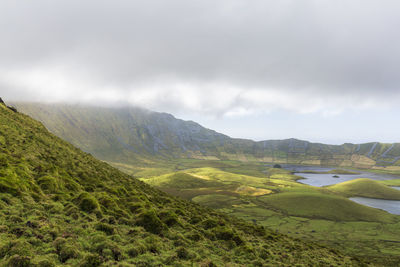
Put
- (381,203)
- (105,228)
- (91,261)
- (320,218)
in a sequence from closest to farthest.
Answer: (91,261) < (105,228) < (320,218) < (381,203)

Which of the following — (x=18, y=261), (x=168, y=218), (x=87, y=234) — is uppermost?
(x=18, y=261)

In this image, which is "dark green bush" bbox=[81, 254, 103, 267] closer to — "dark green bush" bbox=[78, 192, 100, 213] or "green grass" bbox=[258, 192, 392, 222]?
"dark green bush" bbox=[78, 192, 100, 213]

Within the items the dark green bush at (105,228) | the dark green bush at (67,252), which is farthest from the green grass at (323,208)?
the dark green bush at (67,252)

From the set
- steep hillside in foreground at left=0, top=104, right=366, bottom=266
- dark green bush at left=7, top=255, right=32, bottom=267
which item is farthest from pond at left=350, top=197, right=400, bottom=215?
dark green bush at left=7, top=255, right=32, bottom=267

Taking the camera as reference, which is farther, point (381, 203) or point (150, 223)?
point (381, 203)

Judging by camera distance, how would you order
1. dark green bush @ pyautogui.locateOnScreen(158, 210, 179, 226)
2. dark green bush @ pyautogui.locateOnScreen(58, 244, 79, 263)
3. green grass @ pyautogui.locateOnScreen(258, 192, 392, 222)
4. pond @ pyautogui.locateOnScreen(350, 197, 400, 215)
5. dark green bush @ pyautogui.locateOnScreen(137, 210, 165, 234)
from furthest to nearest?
pond @ pyautogui.locateOnScreen(350, 197, 400, 215) → green grass @ pyautogui.locateOnScreen(258, 192, 392, 222) → dark green bush @ pyautogui.locateOnScreen(158, 210, 179, 226) → dark green bush @ pyautogui.locateOnScreen(137, 210, 165, 234) → dark green bush @ pyautogui.locateOnScreen(58, 244, 79, 263)

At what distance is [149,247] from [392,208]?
21117 cm

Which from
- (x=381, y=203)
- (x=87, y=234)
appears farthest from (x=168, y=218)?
(x=381, y=203)

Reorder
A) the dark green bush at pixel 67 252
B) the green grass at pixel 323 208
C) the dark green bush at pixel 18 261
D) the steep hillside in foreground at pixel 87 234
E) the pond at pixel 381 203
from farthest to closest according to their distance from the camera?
the pond at pixel 381 203 < the green grass at pixel 323 208 < the steep hillside in foreground at pixel 87 234 < the dark green bush at pixel 67 252 < the dark green bush at pixel 18 261

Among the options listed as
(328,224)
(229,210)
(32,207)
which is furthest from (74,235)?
(328,224)

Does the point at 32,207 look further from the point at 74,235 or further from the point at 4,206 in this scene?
the point at 74,235

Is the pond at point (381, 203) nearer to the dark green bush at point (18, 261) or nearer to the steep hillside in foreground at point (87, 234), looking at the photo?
the steep hillside in foreground at point (87, 234)

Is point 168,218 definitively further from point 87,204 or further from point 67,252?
point 67,252

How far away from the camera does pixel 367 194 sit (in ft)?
643
